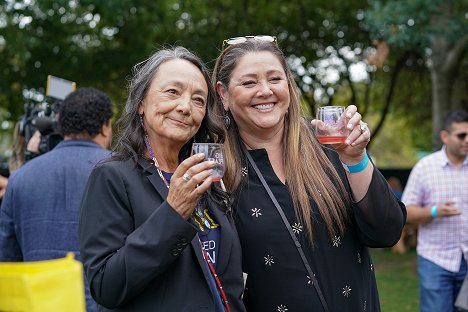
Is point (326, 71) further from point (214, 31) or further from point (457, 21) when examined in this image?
point (457, 21)

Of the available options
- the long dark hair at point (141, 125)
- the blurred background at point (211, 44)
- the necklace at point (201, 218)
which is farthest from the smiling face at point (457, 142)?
the necklace at point (201, 218)

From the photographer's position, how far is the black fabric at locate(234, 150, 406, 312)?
2.88 metres

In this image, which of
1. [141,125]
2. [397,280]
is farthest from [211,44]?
[141,125]

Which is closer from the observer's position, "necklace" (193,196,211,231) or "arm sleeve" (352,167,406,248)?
"necklace" (193,196,211,231)

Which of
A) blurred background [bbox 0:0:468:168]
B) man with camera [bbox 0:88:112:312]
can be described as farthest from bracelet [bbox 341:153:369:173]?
blurred background [bbox 0:0:468:168]

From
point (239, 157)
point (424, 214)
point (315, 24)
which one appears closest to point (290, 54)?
point (315, 24)

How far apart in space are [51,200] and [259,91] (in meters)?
1.82

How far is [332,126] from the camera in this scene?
2797 millimetres

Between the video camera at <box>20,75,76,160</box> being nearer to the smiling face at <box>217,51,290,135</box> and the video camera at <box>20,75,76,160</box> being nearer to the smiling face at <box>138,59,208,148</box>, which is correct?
the smiling face at <box>217,51,290,135</box>

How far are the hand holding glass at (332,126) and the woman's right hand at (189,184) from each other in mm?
668

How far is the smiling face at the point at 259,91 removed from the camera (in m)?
3.03

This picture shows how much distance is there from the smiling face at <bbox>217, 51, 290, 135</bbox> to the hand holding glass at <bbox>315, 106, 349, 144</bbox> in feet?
0.83

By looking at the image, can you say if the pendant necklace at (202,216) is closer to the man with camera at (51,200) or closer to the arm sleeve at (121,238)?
the arm sleeve at (121,238)

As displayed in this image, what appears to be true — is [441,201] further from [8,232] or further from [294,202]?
[8,232]
